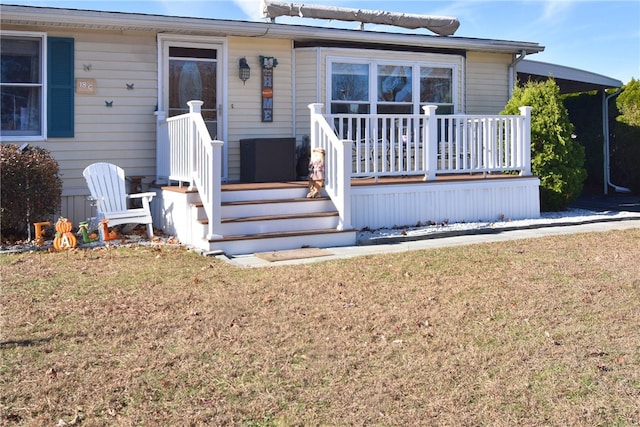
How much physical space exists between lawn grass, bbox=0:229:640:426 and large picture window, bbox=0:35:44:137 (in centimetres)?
287

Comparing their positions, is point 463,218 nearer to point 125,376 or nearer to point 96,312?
point 96,312

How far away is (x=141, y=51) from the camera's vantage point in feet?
29.5

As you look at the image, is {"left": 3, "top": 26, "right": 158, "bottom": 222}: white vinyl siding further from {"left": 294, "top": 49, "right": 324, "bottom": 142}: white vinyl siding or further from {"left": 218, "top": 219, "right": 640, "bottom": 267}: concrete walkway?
{"left": 218, "top": 219, "right": 640, "bottom": 267}: concrete walkway

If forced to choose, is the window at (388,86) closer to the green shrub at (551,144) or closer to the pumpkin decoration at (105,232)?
the green shrub at (551,144)

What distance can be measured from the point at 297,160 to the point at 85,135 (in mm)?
3125

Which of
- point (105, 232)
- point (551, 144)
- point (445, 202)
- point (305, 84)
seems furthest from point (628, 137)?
point (105, 232)

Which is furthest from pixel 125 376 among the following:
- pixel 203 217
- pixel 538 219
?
pixel 538 219

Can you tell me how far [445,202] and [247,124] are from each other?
3264 millimetres

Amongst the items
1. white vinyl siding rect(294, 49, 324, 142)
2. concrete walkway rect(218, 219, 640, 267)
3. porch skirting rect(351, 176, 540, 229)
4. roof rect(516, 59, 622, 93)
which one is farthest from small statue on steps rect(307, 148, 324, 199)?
roof rect(516, 59, 622, 93)

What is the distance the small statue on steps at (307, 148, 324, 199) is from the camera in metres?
7.96

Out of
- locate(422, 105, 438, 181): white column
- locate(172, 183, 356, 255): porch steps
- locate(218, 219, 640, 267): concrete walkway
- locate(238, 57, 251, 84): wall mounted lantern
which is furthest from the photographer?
locate(238, 57, 251, 84): wall mounted lantern

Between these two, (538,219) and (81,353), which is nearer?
(81,353)

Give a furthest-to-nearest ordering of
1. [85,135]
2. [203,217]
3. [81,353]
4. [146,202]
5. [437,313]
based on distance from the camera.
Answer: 1. [85,135]
2. [146,202]
3. [203,217]
4. [437,313]
5. [81,353]

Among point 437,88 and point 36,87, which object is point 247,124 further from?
point 437,88
